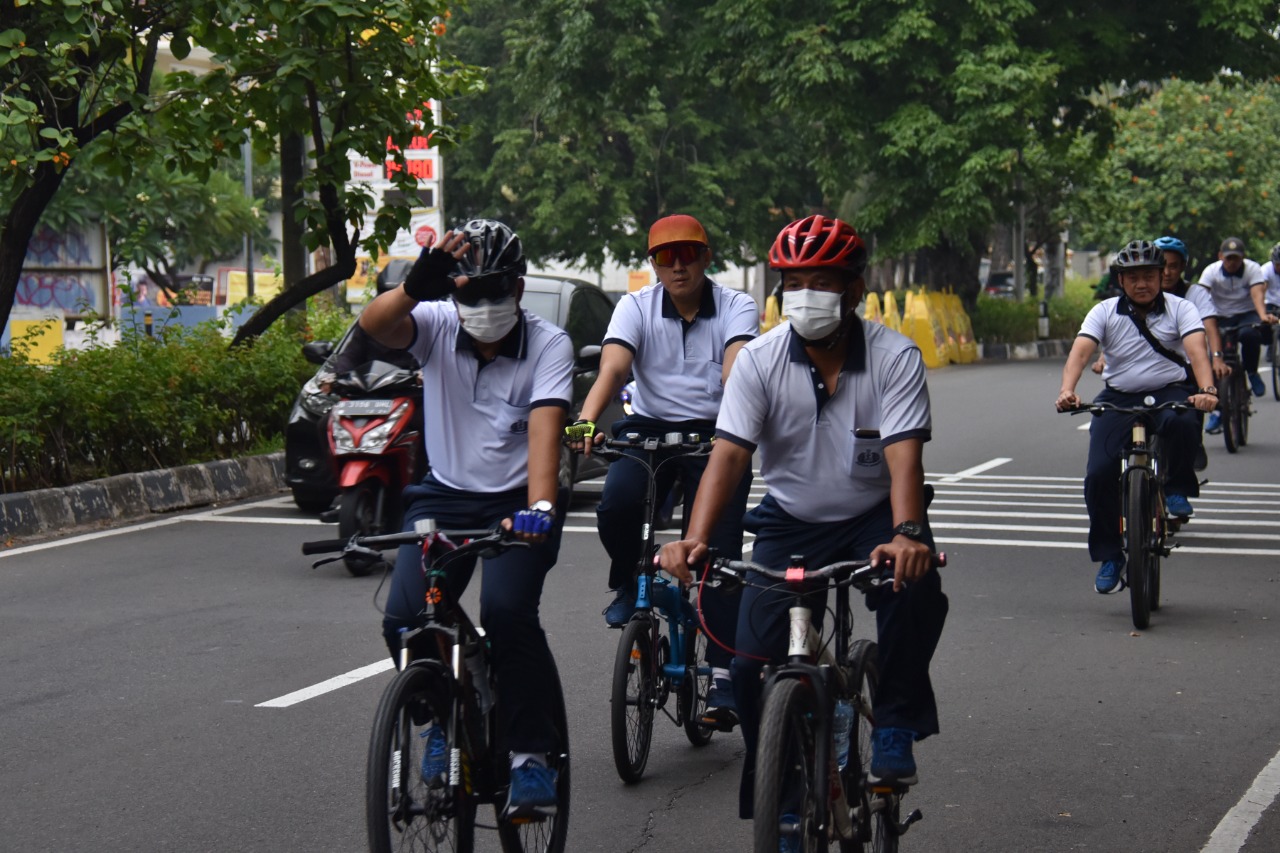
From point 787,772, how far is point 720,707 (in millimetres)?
2066

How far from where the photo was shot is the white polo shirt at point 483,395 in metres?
4.72

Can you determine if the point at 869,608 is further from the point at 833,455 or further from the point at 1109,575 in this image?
the point at 1109,575

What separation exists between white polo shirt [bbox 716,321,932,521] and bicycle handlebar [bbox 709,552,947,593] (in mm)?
378

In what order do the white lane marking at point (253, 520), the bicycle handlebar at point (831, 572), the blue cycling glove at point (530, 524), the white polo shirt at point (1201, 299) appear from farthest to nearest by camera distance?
the white polo shirt at point (1201, 299)
the white lane marking at point (253, 520)
the blue cycling glove at point (530, 524)
the bicycle handlebar at point (831, 572)

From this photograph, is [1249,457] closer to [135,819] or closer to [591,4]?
[135,819]

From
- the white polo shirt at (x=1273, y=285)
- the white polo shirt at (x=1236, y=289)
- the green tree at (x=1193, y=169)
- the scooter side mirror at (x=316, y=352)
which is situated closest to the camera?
the scooter side mirror at (x=316, y=352)

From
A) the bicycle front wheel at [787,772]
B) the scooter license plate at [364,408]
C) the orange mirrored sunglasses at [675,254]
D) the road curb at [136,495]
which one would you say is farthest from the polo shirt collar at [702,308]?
the road curb at [136,495]

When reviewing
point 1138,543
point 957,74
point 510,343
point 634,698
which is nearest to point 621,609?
point 634,698

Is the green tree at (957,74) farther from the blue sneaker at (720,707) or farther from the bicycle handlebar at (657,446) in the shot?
the blue sneaker at (720,707)

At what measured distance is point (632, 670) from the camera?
5.68m

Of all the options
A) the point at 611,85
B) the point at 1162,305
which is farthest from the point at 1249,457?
the point at 611,85

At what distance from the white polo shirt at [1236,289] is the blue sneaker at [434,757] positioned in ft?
46.9

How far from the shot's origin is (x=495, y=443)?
15.5 ft

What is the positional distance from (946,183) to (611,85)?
692 cm
